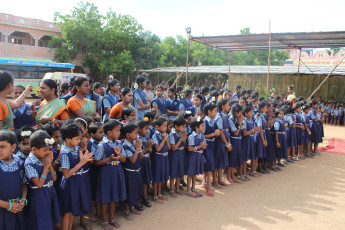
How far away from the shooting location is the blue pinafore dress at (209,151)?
440 centimetres

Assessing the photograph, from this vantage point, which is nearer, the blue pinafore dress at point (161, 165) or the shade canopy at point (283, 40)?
the blue pinafore dress at point (161, 165)

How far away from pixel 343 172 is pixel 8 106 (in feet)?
21.1

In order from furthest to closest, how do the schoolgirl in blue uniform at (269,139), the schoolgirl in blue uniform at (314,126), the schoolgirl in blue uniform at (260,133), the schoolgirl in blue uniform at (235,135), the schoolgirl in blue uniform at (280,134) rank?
the schoolgirl in blue uniform at (314,126) → the schoolgirl in blue uniform at (280,134) → the schoolgirl in blue uniform at (269,139) → the schoolgirl in blue uniform at (260,133) → the schoolgirl in blue uniform at (235,135)

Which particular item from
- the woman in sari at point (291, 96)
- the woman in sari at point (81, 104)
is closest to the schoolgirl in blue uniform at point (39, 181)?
the woman in sari at point (81, 104)

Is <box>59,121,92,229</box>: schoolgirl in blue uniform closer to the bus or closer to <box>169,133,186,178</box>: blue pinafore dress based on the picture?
<box>169,133,186,178</box>: blue pinafore dress

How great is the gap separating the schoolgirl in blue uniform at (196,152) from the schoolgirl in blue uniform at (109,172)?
1.32m

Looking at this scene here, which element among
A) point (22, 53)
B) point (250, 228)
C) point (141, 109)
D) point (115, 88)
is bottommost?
point (250, 228)

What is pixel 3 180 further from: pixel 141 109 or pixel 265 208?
pixel 265 208

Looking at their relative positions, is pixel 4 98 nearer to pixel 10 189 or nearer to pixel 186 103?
pixel 10 189

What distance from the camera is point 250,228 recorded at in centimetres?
323

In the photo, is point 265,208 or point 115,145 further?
point 265,208

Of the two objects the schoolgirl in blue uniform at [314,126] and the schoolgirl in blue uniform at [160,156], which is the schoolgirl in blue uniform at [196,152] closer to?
the schoolgirl in blue uniform at [160,156]

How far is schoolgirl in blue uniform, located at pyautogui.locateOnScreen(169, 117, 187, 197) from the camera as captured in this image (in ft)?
13.3

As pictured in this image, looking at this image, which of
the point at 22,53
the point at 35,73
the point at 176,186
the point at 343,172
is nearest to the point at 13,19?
the point at 22,53
